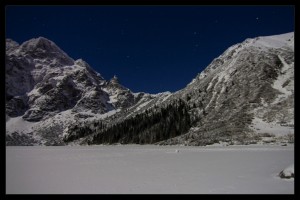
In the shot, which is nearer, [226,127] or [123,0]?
[123,0]

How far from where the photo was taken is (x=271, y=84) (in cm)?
16325

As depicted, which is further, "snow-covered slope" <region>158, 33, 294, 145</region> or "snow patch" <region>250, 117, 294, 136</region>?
"snow-covered slope" <region>158, 33, 294, 145</region>

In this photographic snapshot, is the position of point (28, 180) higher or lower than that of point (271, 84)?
lower

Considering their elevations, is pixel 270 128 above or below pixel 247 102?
below

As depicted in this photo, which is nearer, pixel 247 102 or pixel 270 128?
pixel 270 128

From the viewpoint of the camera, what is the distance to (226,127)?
436 feet

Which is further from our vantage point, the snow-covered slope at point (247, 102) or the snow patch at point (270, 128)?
the snow-covered slope at point (247, 102)
